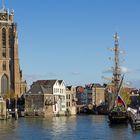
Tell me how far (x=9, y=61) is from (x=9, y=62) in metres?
0.38

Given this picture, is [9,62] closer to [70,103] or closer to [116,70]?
[70,103]

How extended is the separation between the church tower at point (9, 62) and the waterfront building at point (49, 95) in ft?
37.6

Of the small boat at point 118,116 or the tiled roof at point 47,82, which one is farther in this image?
the tiled roof at point 47,82

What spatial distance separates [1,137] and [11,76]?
383 feet

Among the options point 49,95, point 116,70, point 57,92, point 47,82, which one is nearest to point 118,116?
point 116,70

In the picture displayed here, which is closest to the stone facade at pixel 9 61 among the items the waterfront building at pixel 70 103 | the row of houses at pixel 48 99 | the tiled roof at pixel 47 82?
the row of houses at pixel 48 99

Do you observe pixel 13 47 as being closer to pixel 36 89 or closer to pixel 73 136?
pixel 36 89

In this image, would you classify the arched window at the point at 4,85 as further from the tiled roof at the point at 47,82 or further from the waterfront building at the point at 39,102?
the waterfront building at the point at 39,102

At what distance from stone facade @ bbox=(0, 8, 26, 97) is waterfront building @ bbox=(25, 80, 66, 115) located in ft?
38.0

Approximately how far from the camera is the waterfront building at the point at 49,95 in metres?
169

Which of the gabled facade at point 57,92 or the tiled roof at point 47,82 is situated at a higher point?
the tiled roof at point 47,82

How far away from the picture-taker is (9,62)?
19675cm

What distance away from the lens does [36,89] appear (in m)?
171

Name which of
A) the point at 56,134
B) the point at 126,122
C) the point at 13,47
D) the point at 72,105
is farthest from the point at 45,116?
the point at 56,134
